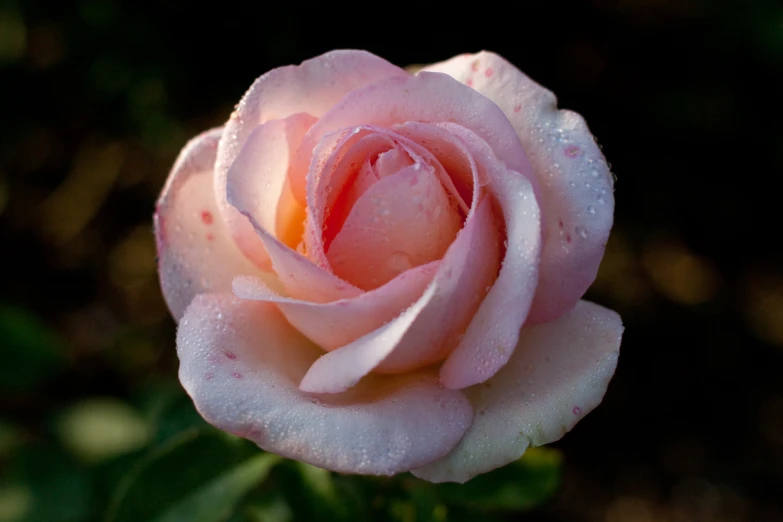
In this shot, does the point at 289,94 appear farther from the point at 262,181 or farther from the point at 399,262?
the point at 399,262

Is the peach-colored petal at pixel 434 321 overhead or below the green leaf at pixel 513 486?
overhead

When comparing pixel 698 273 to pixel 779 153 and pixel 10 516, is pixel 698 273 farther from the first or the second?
pixel 10 516

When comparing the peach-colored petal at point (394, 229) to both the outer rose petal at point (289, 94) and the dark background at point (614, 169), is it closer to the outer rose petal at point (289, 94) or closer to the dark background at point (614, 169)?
the outer rose petal at point (289, 94)

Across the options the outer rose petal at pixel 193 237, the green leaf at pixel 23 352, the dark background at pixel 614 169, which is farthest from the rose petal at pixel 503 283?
the dark background at pixel 614 169

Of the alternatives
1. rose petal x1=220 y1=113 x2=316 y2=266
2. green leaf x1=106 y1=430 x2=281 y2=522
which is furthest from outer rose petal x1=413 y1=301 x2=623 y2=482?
green leaf x1=106 y1=430 x2=281 y2=522

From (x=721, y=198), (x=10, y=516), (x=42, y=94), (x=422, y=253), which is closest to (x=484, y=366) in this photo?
(x=422, y=253)
